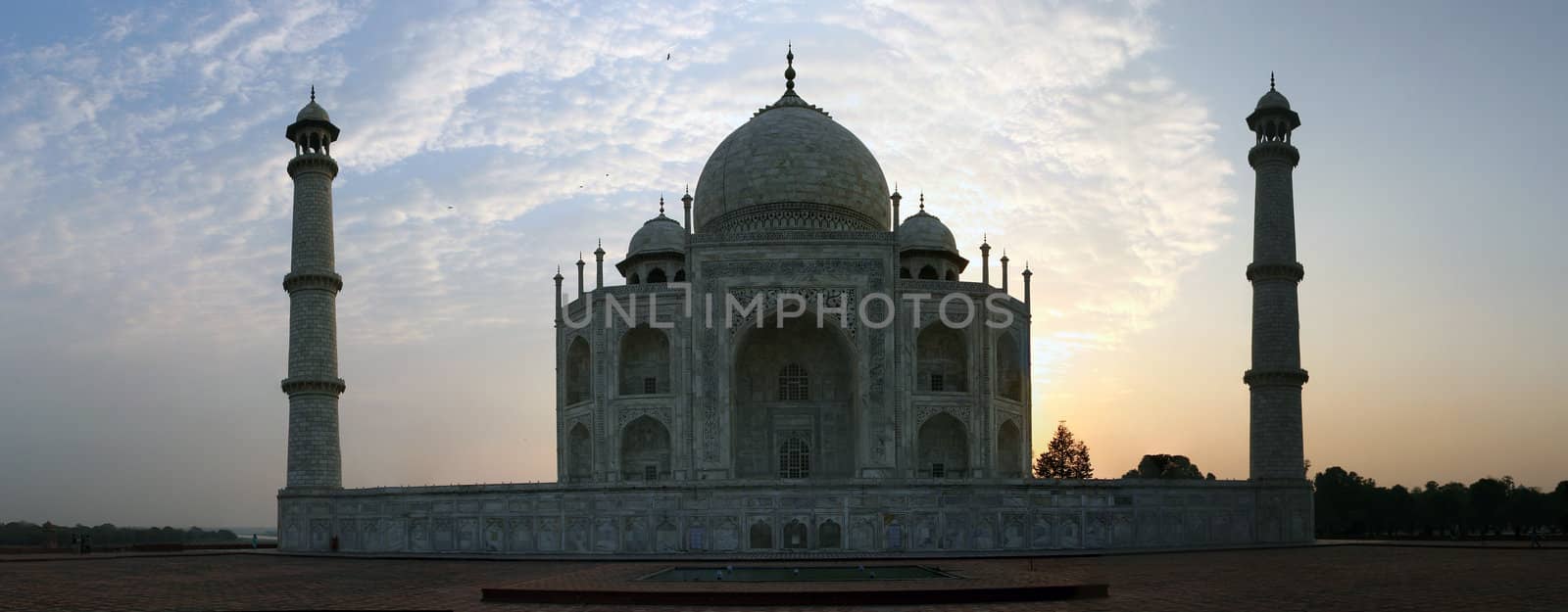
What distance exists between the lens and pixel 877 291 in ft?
106

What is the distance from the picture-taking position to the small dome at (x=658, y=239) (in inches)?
1548

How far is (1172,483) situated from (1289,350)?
16.6 feet

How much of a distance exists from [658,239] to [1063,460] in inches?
857

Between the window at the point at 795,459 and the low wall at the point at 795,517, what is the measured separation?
801 cm

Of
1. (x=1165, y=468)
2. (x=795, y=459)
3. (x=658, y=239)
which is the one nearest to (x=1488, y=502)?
(x=1165, y=468)

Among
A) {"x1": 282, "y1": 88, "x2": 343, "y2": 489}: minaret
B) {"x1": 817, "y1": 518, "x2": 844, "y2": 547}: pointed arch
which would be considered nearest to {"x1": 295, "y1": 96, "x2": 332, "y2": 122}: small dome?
{"x1": 282, "y1": 88, "x2": 343, "y2": 489}: minaret

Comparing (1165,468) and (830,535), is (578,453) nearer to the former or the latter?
(830,535)

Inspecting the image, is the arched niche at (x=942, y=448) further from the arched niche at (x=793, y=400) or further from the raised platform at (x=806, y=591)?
the raised platform at (x=806, y=591)

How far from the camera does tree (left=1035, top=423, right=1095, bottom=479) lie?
5216 cm

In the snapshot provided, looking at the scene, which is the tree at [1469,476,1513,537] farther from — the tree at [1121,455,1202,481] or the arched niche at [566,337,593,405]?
the arched niche at [566,337,593,405]

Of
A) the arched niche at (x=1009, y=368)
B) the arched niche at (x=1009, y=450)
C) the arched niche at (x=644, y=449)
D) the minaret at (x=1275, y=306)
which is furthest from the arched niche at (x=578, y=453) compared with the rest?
the minaret at (x=1275, y=306)

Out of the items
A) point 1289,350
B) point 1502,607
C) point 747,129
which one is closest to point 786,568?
point 1502,607

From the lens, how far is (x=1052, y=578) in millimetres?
15414

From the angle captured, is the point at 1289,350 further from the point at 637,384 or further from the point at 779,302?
the point at 637,384
